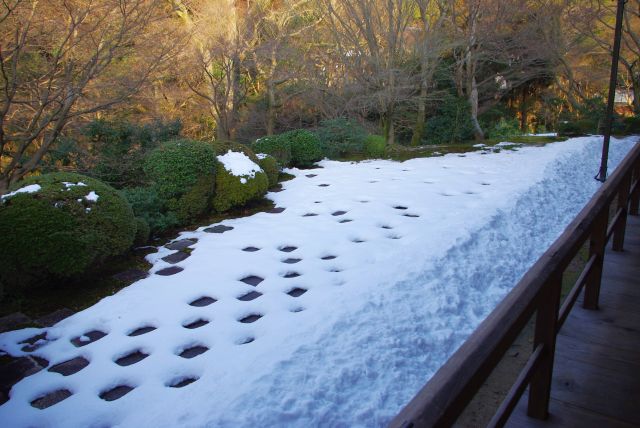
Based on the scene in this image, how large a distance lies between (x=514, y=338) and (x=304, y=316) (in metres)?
2.45

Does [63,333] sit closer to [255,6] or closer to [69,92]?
[69,92]

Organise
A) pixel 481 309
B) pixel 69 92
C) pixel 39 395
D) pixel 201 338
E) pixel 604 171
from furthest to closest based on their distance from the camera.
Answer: pixel 604 171 → pixel 69 92 → pixel 481 309 → pixel 201 338 → pixel 39 395

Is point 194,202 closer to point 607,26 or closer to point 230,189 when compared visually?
point 230,189

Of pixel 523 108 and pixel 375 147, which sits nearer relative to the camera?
pixel 375 147

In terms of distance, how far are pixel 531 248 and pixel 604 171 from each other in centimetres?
357

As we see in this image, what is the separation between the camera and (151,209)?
5.86 metres

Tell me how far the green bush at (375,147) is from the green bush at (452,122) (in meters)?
6.13

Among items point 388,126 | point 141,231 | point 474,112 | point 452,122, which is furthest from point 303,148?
point 474,112

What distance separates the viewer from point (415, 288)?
4043 millimetres

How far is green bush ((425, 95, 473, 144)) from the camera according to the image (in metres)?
16.1

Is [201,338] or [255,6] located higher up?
[255,6]

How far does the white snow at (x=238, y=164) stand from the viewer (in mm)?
6691

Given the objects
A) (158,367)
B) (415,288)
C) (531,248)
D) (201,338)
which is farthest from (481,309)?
(158,367)

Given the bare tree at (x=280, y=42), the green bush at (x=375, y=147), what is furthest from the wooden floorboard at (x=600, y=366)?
the bare tree at (x=280, y=42)
